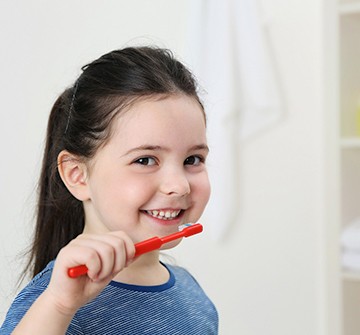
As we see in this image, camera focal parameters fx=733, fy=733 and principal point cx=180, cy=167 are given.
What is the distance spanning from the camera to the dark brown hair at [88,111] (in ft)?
3.21

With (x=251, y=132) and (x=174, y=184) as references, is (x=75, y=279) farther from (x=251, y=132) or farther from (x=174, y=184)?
(x=251, y=132)

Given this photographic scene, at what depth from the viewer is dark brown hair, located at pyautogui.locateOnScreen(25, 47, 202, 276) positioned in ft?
3.21

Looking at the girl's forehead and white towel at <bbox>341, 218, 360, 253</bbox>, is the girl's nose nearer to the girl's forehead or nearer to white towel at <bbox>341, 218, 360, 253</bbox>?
the girl's forehead

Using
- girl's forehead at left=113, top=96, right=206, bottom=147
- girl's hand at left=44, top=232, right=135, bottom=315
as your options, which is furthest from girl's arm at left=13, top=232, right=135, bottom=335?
girl's forehead at left=113, top=96, right=206, bottom=147

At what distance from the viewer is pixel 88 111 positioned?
1.01 meters

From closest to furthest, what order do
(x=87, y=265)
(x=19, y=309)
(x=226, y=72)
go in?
(x=87, y=265), (x=19, y=309), (x=226, y=72)

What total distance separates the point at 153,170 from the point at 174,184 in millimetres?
34

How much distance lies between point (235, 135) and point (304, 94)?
23 centimetres

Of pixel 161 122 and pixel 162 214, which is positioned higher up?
pixel 161 122

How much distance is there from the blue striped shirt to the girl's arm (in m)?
0.11

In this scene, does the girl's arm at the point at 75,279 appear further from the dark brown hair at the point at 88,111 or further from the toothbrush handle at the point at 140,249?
the dark brown hair at the point at 88,111

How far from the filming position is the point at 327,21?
1.83 metres

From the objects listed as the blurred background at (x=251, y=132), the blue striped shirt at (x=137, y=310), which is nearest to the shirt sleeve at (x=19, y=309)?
the blue striped shirt at (x=137, y=310)

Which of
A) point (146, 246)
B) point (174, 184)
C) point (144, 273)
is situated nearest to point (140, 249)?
point (146, 246)
